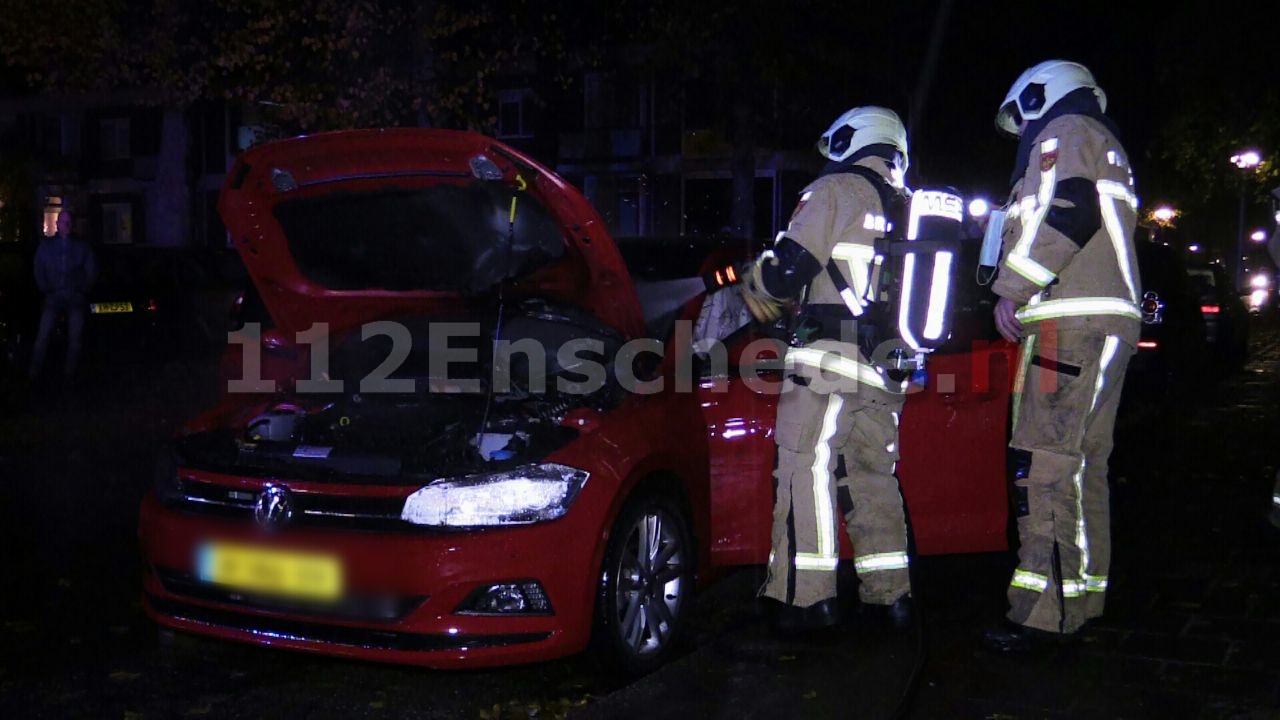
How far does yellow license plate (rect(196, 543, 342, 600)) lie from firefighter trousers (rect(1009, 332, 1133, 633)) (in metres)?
2.42

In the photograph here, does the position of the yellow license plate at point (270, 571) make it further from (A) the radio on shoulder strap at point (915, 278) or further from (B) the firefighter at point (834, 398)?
(A) the radio on shoulder strap at point (915, 278)

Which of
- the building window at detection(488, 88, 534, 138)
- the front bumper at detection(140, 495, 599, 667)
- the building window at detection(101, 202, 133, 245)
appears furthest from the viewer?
the building window at detection(101, 202, 133, 245)

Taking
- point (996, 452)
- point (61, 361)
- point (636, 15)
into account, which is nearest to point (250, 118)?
point (636, 15)

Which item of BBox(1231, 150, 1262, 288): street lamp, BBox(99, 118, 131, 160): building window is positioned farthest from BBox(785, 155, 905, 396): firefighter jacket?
BBox(99, 118, 131, 160): building window

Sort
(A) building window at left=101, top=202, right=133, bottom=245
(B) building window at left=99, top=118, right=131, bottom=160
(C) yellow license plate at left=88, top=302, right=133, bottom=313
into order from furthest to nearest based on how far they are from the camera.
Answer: (A) building window at left=101, top=202, right=133, bottom=245 → (B) building window at left=99, top=118, right=131, bottom=160 → (C) yellow license plate at left=88, top=302, right=133, bottom=313

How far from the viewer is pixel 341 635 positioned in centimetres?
432

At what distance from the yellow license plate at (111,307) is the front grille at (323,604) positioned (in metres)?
11.4

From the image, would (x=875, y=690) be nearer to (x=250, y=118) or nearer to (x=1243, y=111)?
(x=1243, y=111)

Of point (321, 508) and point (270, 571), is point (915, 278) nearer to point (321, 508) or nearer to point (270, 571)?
point (321, 508)

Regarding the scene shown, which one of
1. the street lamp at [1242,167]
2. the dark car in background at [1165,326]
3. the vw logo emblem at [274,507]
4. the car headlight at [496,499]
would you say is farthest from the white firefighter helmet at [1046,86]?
the street lamp at [1242,167]

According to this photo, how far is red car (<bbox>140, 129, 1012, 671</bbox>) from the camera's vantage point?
428 centimetres

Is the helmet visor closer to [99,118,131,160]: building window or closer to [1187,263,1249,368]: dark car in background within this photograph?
[1187,263,1249,368]: dark car in background

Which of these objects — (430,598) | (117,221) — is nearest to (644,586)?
(430,598)

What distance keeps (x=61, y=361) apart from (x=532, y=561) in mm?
11855
